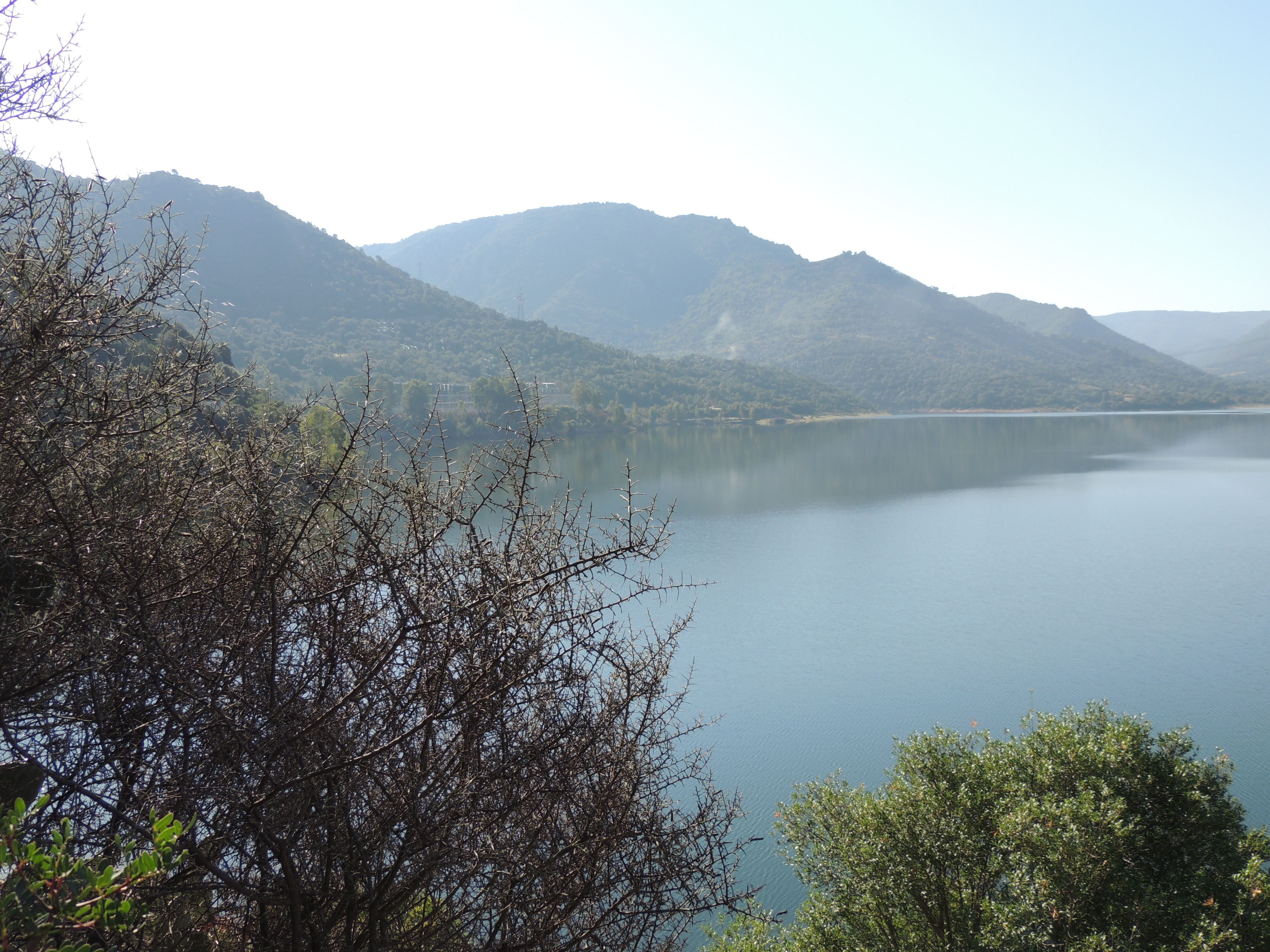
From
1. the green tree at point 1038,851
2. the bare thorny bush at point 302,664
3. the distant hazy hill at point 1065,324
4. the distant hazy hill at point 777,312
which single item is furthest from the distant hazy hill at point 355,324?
the distant hazy hill at point 1065,324

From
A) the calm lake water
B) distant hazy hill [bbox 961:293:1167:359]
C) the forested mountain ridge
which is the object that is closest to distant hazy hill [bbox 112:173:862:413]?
the calm lake water

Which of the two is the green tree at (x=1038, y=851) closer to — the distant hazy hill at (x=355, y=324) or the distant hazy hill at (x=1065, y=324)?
the distant hazy hill at (x=355, y=324)

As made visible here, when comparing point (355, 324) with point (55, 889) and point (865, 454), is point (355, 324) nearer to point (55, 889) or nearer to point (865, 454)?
point (865, 454)

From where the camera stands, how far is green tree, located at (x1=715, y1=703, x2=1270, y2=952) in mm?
5508

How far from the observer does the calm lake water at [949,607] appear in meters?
12.3

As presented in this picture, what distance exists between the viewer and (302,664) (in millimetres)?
2605

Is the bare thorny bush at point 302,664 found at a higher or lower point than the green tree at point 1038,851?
higher

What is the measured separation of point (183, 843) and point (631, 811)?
5.18 feet

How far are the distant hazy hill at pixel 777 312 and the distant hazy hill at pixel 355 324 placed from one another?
1362 inches

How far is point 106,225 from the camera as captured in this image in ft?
10.7

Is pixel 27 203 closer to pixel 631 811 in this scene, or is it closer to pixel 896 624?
pixel 631 811

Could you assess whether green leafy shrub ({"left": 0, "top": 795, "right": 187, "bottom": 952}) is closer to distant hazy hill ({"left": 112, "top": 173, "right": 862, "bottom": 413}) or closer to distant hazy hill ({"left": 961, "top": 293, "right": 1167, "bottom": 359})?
distant hazy hill ({"left": 112, "top": 173, "right": 862, "bottom": 413})

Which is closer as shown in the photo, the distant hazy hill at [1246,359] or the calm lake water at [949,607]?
the calm lake water at [949,607]

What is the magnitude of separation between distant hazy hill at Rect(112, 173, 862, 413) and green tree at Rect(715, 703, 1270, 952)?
39956 millimetres
